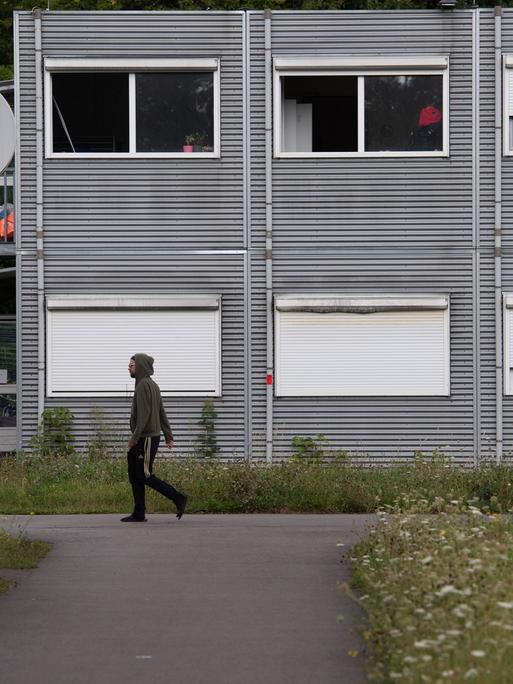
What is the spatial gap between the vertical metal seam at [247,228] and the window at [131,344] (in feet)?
1.45

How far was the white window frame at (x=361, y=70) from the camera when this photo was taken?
22906 mm

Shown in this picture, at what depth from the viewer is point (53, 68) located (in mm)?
22922

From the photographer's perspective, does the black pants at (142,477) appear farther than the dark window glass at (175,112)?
No

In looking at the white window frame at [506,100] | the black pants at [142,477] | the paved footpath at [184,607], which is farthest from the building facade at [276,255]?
the paved footpath at [184,607]

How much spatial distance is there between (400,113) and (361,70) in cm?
91

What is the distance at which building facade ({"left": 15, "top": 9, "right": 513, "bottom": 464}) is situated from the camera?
22.8 metres

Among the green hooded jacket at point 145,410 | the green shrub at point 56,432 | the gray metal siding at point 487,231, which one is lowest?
the green shrub at point 56,432

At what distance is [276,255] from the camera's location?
22922 millimetres

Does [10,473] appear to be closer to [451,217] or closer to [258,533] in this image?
[258,533]

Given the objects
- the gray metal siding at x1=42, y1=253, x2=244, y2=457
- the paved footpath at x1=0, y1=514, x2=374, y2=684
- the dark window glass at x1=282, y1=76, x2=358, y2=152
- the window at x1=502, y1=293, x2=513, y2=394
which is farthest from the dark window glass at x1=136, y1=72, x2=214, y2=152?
the paved footpath at x1=0, y1=514, x2=374, y2=684

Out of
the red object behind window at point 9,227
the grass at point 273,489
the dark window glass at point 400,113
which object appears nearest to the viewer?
the grass at point 273,489

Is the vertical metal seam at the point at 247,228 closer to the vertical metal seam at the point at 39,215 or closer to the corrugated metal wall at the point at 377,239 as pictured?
the corrugated metal wall at the point at 377,239

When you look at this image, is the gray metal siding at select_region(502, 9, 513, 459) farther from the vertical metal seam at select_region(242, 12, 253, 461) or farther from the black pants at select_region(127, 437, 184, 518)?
the black pants at select_region(127, 437, 184, 518)

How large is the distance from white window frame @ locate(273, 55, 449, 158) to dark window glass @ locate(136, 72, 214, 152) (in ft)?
3.50
